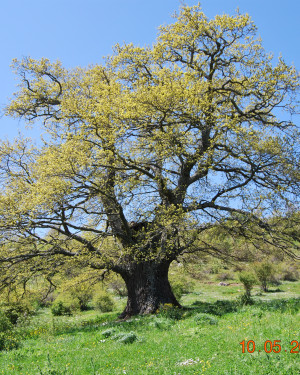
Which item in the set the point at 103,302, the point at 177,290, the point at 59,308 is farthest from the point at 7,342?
the point at 59,308

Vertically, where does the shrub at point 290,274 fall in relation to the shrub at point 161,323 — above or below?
below

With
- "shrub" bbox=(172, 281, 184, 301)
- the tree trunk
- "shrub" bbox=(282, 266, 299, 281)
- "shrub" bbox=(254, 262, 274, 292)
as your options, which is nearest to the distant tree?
the tree trunk

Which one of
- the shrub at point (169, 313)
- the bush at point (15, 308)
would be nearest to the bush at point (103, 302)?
the bush at point (15, 308)

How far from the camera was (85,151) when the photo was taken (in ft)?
42.3

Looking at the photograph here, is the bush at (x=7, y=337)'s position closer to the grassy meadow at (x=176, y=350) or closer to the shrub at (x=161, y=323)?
the grassy meadow at (x=176, y=350)

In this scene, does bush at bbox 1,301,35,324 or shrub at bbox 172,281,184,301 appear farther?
shrub at bbox 172,281,184,301

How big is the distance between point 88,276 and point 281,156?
995 cm

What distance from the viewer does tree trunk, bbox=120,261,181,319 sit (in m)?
14.6

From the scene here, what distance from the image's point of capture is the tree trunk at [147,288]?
14.6 meters

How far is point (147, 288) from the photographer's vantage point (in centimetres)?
1477

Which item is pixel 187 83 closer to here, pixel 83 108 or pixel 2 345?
pixel 83 108
